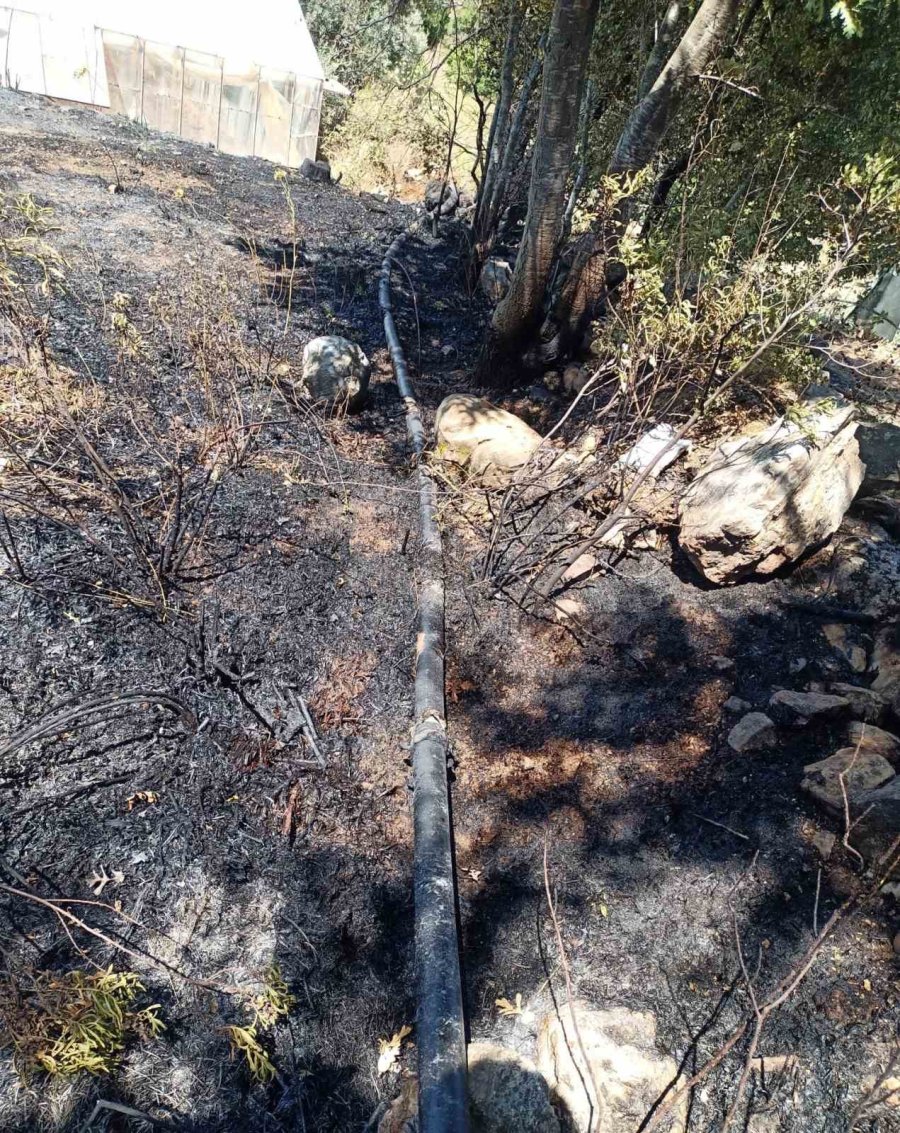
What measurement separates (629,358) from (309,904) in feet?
9.86

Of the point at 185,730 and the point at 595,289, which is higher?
the point at 595,289

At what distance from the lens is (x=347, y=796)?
104 inches

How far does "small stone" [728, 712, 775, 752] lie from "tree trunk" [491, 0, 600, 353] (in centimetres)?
362

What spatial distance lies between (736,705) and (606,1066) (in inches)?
59.8

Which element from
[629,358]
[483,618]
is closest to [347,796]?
[483,618]

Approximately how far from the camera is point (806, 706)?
273 centimetres

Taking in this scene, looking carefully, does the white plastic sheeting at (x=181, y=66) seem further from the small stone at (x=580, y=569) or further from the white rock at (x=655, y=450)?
the small stone at (x=580, y=569)

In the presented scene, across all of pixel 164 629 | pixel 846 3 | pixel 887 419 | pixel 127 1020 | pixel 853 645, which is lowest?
pixel 127 1020

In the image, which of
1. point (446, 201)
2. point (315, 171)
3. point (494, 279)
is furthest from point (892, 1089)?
point (315, 171)

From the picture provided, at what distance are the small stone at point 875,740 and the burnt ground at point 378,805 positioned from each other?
4.6 inches

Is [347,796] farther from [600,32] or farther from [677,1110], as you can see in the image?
[600,32]

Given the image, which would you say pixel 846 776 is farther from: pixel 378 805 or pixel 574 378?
pixel 574 378

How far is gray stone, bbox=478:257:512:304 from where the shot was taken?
7497 mm

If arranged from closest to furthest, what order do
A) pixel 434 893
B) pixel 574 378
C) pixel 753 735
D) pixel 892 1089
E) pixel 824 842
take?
pixel 892 1089, pixel 434 893, pixel 824 842, pixel 753 735, pixel 574 378
